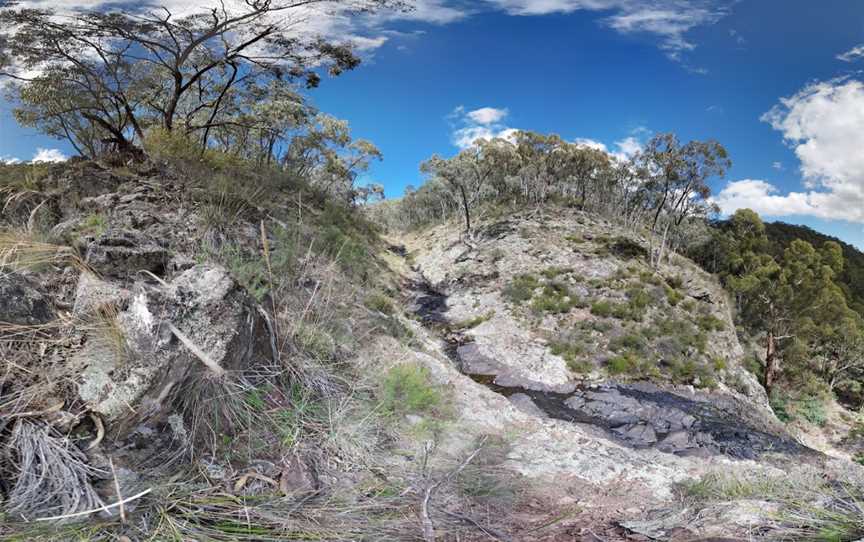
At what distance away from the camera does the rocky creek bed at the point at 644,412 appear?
9070 millimetres

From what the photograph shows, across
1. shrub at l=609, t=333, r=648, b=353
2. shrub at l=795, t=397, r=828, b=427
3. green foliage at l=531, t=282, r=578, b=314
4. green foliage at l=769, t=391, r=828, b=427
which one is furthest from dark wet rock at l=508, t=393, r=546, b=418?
shrub at l=795, t=397, r=828, b=427

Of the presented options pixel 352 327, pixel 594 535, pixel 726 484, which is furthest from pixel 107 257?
pixel 726 484

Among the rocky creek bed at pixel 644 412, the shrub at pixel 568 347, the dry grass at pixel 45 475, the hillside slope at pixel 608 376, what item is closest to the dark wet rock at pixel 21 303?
the dry grass at pixel 45 475

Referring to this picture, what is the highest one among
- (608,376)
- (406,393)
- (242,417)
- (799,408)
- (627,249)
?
(242,417)

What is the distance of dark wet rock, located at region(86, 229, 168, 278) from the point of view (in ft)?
11.5

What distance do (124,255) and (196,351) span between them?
5.34 ft

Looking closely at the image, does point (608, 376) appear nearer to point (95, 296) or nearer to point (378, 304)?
point (378, 304)

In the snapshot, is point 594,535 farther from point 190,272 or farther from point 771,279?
point 771,279

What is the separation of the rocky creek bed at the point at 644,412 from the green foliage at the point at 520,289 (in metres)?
4.01

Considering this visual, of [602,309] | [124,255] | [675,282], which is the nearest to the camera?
[124,255]

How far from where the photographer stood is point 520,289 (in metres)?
17.0

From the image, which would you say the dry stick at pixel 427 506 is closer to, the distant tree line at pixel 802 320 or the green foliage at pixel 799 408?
the green foliage at pixel 799 408

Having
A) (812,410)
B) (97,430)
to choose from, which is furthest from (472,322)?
(812,410)

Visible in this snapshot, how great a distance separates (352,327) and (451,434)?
1.78m
